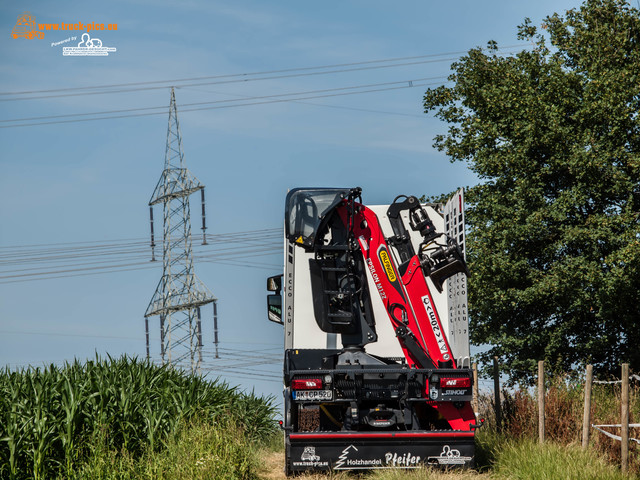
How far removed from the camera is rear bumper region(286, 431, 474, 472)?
380 inches

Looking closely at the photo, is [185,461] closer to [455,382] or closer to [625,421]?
[455,382]

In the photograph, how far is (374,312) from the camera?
11.4 meters

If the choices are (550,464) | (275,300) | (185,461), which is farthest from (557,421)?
(185,461)

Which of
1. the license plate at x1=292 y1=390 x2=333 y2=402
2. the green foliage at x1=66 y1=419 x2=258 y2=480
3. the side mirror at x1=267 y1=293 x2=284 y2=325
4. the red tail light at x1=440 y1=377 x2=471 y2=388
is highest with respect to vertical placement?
the side mirror at x1=267 y1=293 x2=284 y2=325

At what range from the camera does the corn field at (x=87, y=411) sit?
32.6 feet

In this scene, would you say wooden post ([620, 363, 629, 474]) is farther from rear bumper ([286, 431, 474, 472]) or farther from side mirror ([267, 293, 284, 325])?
side mirror ([267, 293, 284, 325])

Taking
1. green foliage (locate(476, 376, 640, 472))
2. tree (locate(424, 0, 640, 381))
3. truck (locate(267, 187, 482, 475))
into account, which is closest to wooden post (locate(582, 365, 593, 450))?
green foliage (locate(476, 376, 640, 472))

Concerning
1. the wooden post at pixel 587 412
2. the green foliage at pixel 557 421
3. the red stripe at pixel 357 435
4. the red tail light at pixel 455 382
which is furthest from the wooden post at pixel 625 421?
the red stripe at pixel 357 435

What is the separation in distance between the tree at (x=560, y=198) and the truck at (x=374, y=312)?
10.1 metres

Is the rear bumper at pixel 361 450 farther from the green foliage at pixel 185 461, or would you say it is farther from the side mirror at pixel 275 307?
the side mirror at pixel 275 307

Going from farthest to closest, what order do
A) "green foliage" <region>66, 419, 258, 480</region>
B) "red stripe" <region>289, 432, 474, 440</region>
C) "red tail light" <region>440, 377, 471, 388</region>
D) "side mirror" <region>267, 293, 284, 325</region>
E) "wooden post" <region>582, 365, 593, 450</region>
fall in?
"side mirror" <region>267, 293, 284, 325</region>, "wooden post" <region>582, 365, 593, 450</region>, "red tail light" <region>440, 377, 471, 388</region>, "red stripe" <region>289, 432, 474, 440</region>, "green foliage" <region>66, 419, 258, 480</region>

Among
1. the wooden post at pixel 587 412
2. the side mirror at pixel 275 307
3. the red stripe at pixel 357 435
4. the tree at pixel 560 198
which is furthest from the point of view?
the tree at pixel 560 198

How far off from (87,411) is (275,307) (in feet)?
9.90

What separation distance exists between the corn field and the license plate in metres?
1.91
